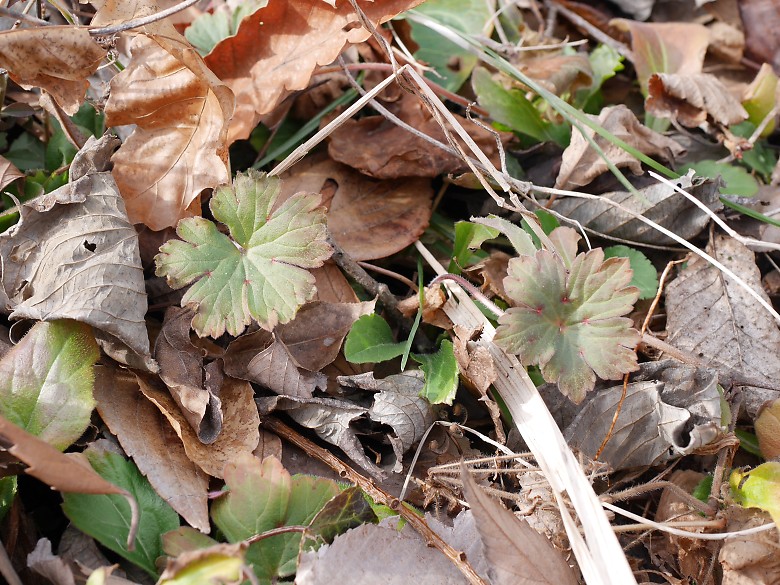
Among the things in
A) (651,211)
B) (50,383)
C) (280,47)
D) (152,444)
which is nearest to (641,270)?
(651,211)

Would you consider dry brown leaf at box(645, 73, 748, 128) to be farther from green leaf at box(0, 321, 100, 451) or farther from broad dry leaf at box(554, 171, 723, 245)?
green leaf at box(0, 321, 100, 451)

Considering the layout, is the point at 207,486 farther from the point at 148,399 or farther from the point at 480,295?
the point at 480,295

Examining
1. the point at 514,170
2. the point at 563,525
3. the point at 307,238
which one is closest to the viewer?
the point at 563,525

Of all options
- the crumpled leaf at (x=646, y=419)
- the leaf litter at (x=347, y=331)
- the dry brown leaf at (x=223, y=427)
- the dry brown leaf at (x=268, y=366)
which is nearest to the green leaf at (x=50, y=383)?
the leaf litter at (x=347, y=331)

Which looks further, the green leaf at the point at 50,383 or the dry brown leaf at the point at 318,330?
the dry brown leaf at the point at 318,330

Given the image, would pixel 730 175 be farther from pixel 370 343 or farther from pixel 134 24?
pixel 134 24

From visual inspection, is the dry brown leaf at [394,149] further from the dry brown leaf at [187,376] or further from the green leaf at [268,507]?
the green leaf at [268,507]

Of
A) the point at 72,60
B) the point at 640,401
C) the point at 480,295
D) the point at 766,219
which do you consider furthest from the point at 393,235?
the point at 766,219
